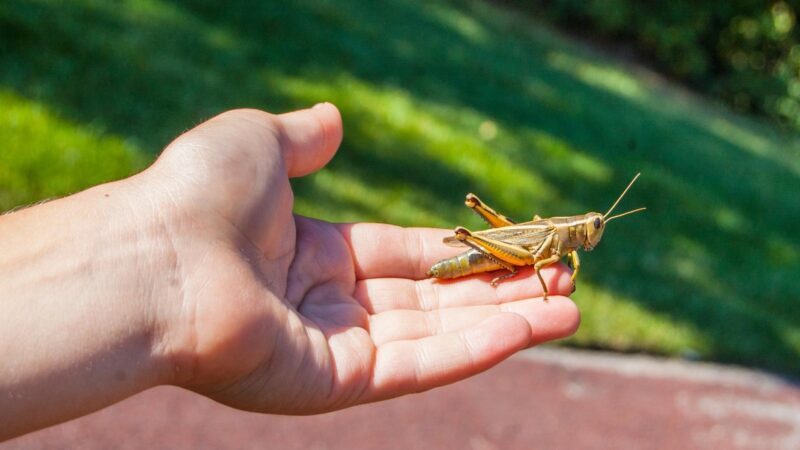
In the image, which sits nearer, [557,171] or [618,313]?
[618,313]

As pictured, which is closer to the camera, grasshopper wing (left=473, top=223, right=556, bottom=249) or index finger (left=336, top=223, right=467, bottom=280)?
index finger (left=336, top=223, right=467, bottom=280)

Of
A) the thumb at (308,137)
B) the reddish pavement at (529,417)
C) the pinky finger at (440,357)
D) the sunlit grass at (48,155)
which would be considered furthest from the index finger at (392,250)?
the sunlit grass at (48,155)

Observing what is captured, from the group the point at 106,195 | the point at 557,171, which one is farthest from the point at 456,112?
the point at 106,195

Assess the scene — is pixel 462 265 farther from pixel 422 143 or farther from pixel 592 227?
pixel 422 143

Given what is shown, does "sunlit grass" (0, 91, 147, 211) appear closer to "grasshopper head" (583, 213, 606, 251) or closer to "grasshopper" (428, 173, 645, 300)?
"grasshopper" (428, 173, 645, 300)

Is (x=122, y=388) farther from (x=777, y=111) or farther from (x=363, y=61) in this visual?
(x=777, y=111)

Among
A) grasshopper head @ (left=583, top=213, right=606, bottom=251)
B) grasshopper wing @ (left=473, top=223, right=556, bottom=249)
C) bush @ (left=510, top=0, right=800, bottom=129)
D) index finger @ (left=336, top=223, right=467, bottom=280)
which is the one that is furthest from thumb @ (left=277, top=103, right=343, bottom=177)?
bush @ (left=510, top=0, right=800, bottom=129)

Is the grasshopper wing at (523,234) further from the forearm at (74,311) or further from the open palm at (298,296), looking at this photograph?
the forearm at (74,311)
